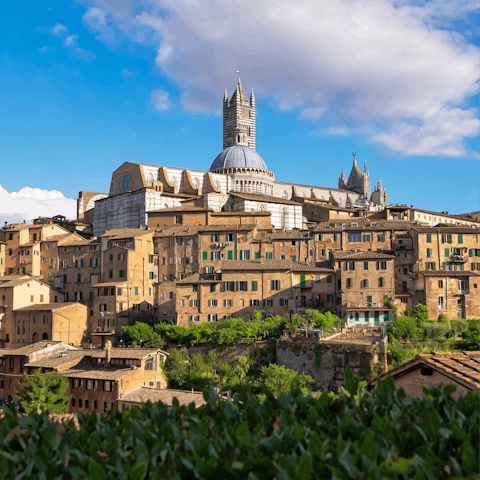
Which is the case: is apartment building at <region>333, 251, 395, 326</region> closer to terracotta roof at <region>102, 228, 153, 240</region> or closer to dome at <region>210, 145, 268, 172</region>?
terracotta roof at <region>102, 228, 153, 240</region>

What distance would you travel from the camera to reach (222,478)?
8852 millimetres

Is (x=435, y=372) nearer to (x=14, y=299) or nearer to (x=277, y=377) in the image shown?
(x=277, y=377)

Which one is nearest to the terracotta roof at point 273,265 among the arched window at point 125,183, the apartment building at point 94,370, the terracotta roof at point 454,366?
the apartment building at point 94,370

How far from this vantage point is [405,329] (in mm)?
49812

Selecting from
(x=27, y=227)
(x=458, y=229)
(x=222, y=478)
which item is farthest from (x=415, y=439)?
(x=27, y=227)

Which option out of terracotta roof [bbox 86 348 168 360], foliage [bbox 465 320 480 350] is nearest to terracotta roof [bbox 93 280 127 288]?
terracotta roof [bbox 86 348 168 360]

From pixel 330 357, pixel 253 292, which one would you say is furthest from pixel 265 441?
pixel 253 292

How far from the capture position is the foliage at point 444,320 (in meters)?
50.8

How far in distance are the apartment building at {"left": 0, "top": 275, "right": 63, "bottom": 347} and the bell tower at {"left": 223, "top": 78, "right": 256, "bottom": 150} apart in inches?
2614

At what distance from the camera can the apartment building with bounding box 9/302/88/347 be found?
60.1 metres

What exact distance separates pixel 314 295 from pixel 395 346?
11.5m

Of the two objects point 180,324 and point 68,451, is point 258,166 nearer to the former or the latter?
point 180,324

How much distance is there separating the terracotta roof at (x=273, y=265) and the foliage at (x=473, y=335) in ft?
43.3

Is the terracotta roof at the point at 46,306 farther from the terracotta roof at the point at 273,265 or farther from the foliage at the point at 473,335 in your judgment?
the foliage at the point at 473,335
